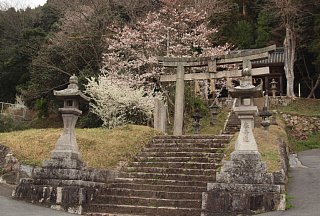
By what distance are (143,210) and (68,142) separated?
2689mm

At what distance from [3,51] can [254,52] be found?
91.0 ft

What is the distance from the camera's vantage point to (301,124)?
2564 centimetres

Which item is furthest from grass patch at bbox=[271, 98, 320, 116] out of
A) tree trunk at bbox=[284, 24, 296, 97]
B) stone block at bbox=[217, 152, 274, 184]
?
stone block at bbox=[217, 152, 274, 184]

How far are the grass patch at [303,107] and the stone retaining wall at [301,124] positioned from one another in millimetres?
485

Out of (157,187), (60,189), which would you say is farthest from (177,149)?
(60,189)

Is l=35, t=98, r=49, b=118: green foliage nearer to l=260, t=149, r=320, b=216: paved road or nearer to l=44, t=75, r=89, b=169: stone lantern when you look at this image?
l=44, t=75, r=89, b=169: stone lantern

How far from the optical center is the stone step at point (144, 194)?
1000cm

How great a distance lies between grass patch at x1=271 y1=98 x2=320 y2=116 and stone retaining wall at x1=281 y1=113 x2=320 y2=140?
1.59ft

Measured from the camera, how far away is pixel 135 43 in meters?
24.6

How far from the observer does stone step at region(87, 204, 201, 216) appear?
9.38 metres

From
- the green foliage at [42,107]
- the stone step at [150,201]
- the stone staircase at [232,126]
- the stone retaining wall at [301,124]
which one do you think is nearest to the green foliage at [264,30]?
the stone retaining wall at [301,124]

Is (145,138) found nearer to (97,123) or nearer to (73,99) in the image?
(73,99)

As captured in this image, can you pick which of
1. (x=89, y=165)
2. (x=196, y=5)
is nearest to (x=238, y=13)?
(x=196, y=5)

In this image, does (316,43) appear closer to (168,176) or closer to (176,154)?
(176,154)
